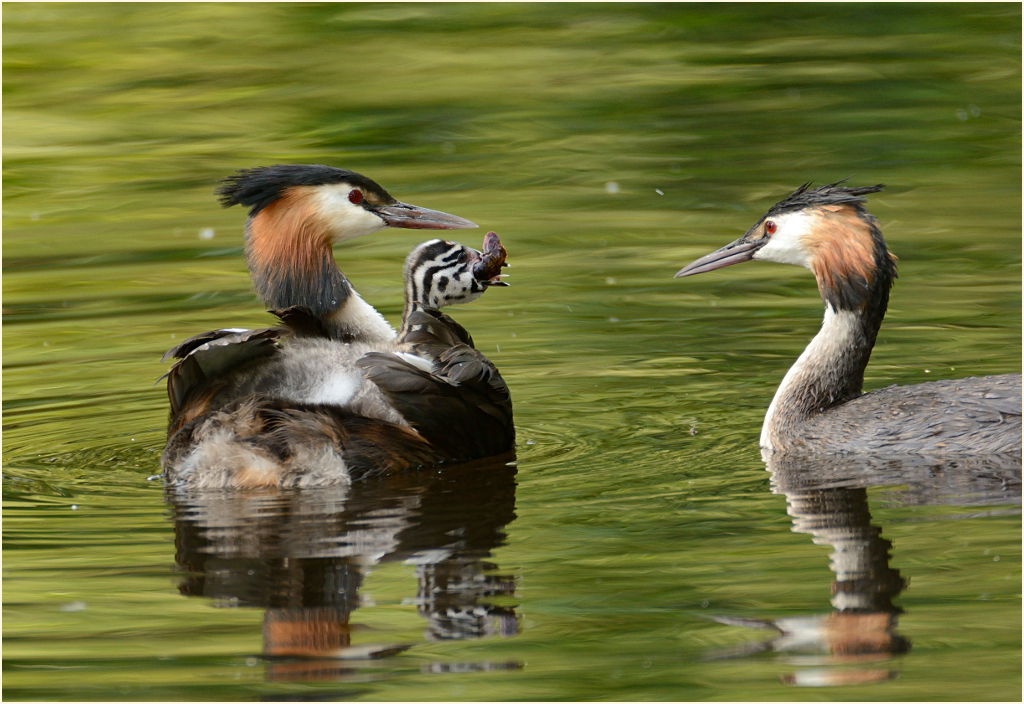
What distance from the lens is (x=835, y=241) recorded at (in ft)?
22.8

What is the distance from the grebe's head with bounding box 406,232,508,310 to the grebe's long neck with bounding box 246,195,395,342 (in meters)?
0.29

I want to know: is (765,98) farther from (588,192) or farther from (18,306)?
(18,306)

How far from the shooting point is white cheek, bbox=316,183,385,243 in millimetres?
7246

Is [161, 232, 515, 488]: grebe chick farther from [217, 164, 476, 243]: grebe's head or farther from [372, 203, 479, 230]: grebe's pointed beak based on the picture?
[372, 203, 479, 230]: grebe's pointed beak

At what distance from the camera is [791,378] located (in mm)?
7133

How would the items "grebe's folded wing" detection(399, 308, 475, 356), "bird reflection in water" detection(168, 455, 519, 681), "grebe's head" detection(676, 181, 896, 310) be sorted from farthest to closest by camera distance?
"grebe's folded wing" detection(399, 308, 475, 356) → "grebe's head" detection(676, 181, 896, 310) → "bird reflection in water" detection(168, 455, 519, 681)

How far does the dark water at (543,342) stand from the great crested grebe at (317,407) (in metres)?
0.17

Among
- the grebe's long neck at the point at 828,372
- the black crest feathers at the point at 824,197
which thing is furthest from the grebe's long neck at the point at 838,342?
the black crest feathers at the point at 824,197

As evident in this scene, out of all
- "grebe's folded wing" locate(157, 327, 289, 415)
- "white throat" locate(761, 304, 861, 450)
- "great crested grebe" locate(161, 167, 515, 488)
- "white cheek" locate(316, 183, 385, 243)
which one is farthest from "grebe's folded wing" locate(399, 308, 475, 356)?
"white throat" locate(761, 304, 861, 450)

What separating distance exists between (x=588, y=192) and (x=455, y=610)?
7.00 meters

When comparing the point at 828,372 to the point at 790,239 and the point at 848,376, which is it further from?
the point at 790,239

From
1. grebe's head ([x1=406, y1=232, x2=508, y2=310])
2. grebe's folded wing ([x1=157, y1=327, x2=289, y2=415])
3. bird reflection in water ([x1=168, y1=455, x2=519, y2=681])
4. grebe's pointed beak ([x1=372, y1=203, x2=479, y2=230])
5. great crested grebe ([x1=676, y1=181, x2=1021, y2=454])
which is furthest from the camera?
grebe's pointed beak ([x1=372, y1=203, x2=479, y2=230])

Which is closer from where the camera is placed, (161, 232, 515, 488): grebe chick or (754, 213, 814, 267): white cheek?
(161, 232, 515, 488): grebe chick

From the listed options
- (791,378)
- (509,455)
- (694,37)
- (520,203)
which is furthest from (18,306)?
(694,37)
